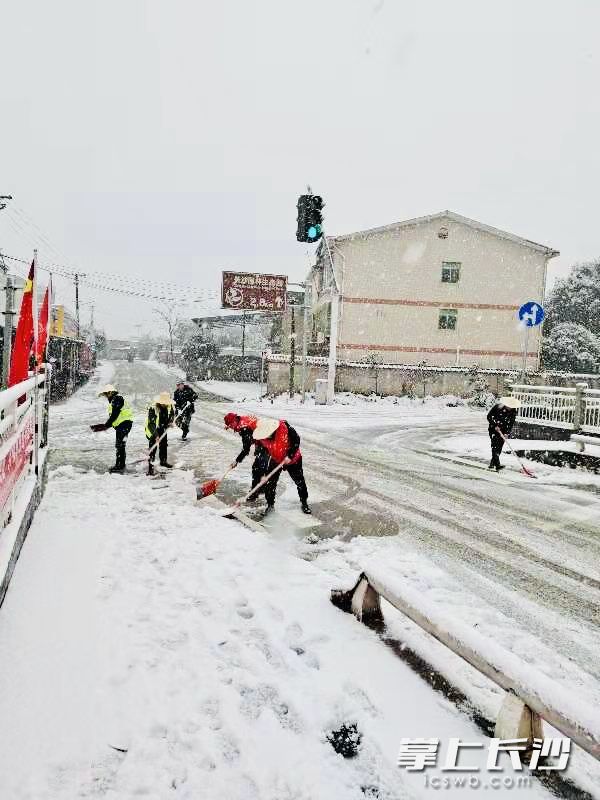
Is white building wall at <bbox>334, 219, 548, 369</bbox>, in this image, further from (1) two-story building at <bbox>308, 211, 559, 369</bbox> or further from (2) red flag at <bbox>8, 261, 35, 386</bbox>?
(2) red flag at <bbox>8, 261, 35, 386</bbox>

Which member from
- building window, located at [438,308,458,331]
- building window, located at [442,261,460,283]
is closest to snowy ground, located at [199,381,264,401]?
building window, located at [438,308,458,331]

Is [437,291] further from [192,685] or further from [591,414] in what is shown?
[192,685]

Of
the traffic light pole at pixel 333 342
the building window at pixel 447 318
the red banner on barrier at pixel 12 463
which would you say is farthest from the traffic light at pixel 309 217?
the building window at pixel 447 318

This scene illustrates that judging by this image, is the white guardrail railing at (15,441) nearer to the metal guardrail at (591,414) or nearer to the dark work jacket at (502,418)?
the dark work jacket at (502,418)

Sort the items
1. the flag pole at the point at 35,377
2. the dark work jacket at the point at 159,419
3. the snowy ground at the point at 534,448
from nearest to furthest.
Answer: the flag pole at the point at 35,377 < the dark work jacket at the point at 159,419 < the snowy ground at the point at 534,448

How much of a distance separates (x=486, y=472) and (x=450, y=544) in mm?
4225

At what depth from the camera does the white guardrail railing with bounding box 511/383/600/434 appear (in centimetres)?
985

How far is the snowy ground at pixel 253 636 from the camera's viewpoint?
2.26 meters

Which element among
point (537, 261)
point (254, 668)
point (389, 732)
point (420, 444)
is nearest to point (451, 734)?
point (389, 732)

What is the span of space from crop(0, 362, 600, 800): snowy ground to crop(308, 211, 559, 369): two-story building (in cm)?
1989

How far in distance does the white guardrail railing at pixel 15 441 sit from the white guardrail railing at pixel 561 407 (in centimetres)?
986

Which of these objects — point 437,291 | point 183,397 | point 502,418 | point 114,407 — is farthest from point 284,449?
point 437,291

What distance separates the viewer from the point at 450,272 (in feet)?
87.1

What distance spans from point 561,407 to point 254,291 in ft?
53.7
